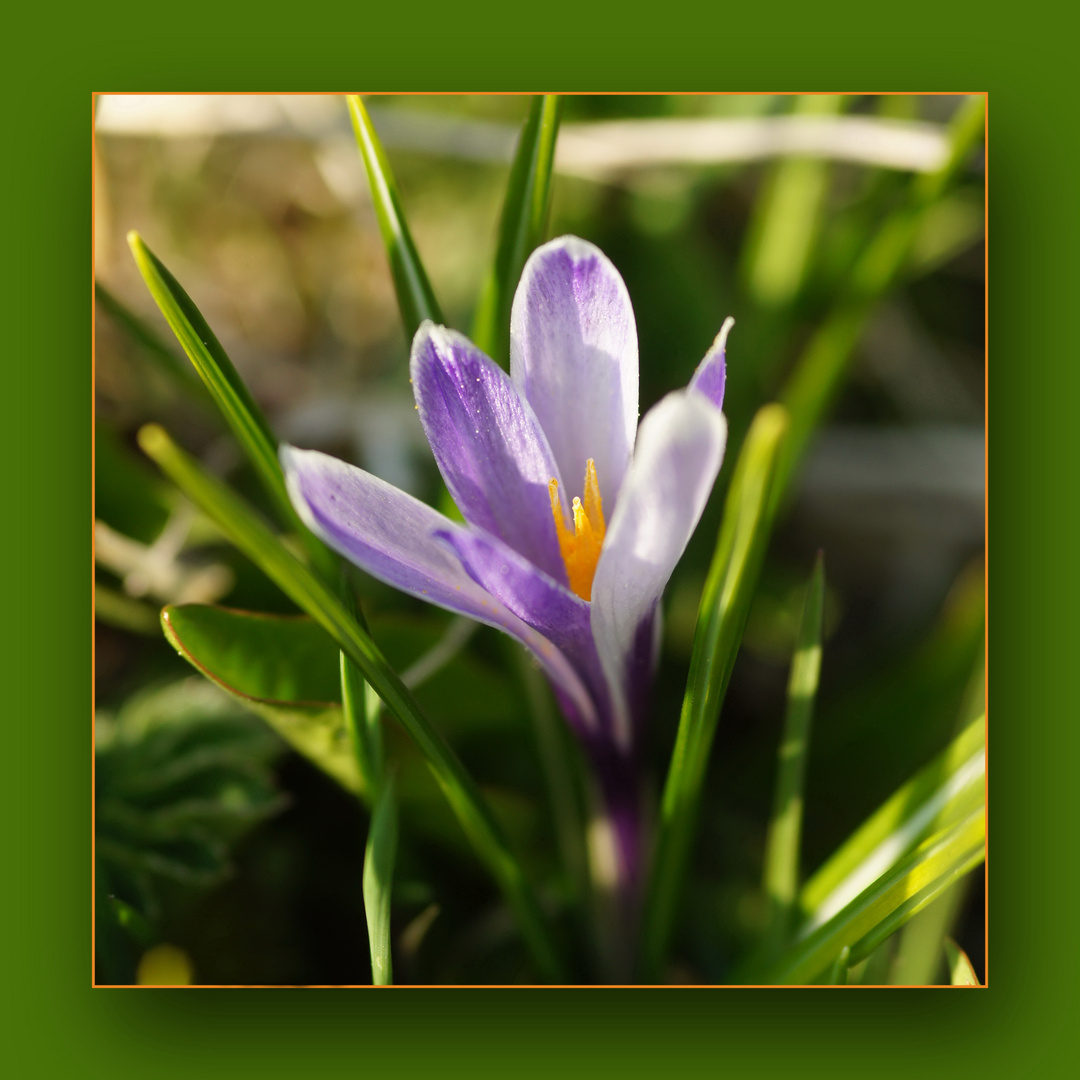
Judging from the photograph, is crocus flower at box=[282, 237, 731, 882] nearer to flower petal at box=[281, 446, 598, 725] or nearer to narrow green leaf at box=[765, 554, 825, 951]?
flower petal at box=[281, 446, 598, 725]

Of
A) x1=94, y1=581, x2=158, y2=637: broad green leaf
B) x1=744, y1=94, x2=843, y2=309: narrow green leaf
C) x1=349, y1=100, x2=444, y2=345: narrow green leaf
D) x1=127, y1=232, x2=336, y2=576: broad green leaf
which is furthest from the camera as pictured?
x1=744, y1=94, x2=843, y2=309: narrow green leaf

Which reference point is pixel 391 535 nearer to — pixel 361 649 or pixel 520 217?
pixel 361 649

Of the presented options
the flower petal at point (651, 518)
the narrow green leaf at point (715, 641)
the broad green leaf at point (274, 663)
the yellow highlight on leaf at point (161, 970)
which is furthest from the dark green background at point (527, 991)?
the flower petal at point (651, 518)

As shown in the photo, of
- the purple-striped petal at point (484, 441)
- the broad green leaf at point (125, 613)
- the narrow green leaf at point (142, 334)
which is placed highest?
the narrow green leaf at point (142, 334)

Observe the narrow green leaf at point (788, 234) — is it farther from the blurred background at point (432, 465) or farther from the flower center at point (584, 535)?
the flower center at point (584, 535)

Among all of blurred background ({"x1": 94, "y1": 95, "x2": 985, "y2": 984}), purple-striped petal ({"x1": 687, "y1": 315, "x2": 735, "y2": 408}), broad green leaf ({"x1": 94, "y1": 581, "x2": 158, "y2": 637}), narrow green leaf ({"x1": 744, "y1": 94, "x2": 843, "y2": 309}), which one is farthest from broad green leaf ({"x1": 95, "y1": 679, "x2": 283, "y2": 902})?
narrow green leaf ({"x1": 744, "y1": 94, "x2": 843, "y2": 309})
